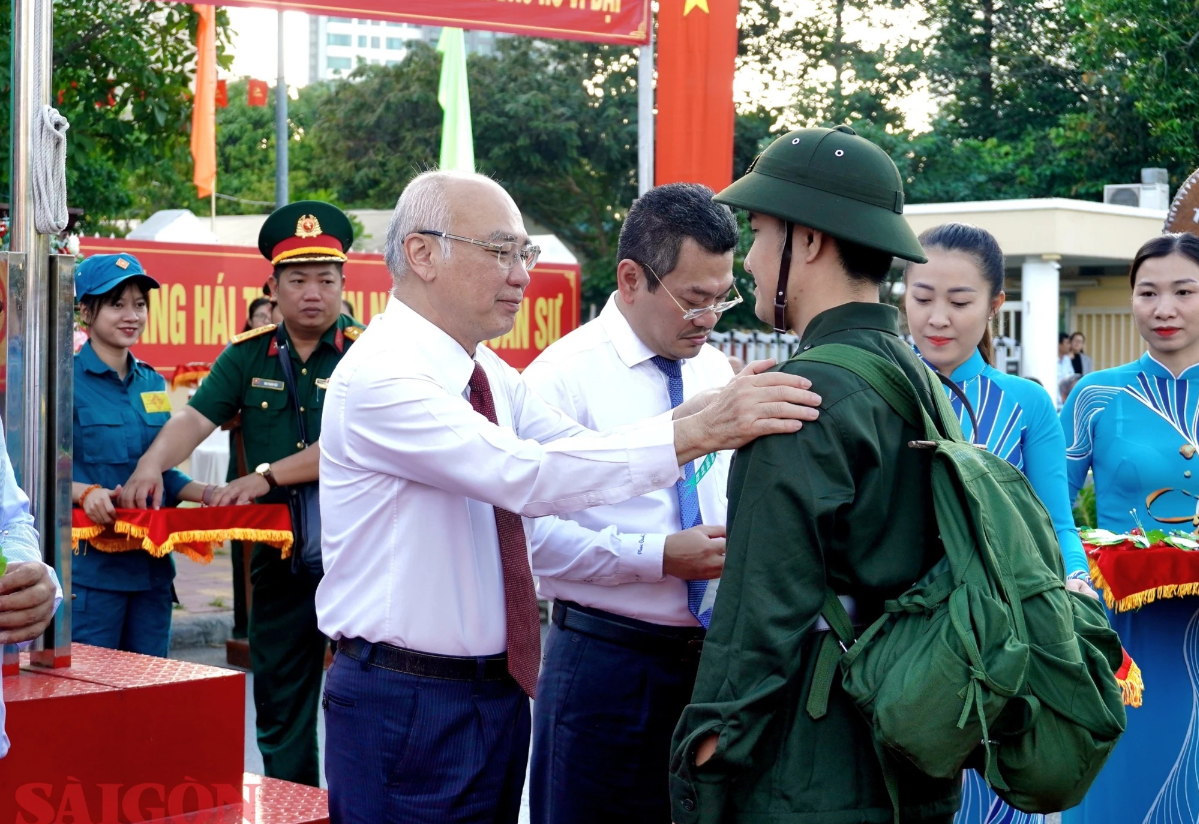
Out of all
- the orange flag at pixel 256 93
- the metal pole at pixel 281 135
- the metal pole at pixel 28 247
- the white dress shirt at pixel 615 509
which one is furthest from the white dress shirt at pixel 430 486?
the orange flag at pixel 256 93

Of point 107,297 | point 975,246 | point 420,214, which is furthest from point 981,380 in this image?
point 107,297

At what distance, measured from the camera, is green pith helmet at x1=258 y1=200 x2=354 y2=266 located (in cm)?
529

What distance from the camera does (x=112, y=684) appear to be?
317 cm

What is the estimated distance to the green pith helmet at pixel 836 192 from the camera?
2277mm

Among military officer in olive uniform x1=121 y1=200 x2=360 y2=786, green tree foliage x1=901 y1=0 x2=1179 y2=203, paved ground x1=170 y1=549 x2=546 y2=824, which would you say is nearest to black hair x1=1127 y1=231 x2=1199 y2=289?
military officer in olive uniform x1=121 y1=200 x2=360 y2=786

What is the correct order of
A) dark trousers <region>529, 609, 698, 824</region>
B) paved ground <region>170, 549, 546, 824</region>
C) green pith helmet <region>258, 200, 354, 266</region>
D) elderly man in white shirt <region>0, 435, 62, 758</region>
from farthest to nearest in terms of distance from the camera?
paved ground <region>170, 549, 546, 824</region> < green pith helmet <region>258, 200, 354, 266</region> < dark trousers <region>529, 609, 698, 824</region> < elderly man in white shirt <region>0, 435, 62, 758</region>

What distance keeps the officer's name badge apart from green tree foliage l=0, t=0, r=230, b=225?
16.1 ft

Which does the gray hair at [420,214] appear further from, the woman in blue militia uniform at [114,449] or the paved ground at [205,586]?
the paved ground at [205,586]

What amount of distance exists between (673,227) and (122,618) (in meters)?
2.99

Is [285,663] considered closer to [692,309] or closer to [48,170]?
[48,170]

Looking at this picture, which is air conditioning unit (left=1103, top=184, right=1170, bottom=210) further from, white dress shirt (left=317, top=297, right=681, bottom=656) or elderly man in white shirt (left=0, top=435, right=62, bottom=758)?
elderly man in white shirt (left=0, top=435, right=62, bottom=758)

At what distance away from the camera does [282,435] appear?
17.0ft

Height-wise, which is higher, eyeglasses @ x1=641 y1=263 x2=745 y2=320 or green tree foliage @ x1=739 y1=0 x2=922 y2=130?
green tree foliage @ x1=739 y1=0 x2=922 y2=130

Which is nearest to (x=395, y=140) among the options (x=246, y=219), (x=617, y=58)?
(x=617, y=58)
